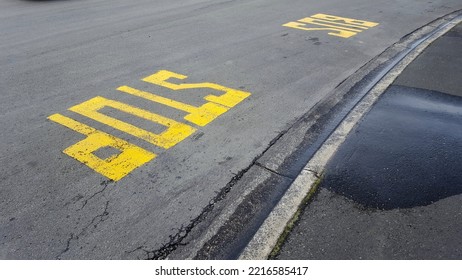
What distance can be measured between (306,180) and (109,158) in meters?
2.12

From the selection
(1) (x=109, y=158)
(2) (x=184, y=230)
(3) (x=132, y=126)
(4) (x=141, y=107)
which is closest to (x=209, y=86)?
A: (4) (x=141, y=107)

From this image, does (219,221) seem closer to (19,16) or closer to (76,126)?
(76,126)

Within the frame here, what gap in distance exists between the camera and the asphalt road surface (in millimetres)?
3295

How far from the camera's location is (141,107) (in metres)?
5.15

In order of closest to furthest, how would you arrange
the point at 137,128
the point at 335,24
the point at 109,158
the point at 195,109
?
the point at 109,158 → the point at 137,128 → the point at 195,109 → the point at 335,24

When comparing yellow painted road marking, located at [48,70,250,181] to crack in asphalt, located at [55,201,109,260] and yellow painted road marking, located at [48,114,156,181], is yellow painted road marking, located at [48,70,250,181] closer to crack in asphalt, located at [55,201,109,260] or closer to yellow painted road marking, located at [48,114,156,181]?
yellow painted road marking, located at [48,114,156,181]

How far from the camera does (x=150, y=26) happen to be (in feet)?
30.5

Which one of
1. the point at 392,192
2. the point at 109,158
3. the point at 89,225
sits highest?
the point at 109,158

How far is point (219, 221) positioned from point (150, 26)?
23.8ft

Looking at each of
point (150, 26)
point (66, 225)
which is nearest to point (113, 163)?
point (66, 225)

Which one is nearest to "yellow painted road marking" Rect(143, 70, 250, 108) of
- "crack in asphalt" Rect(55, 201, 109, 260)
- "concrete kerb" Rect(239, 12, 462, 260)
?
"concrete kerb" Rect(239, 12, 462, 260)

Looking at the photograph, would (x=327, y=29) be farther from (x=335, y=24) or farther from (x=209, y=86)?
(x=209, y=86)

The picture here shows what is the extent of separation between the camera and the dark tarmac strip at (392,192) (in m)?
2.98
